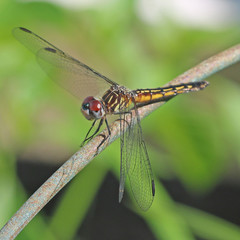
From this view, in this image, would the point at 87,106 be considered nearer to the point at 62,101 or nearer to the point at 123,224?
the point at 62,101

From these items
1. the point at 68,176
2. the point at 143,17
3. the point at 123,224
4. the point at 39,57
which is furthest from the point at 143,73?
the point at 123,224

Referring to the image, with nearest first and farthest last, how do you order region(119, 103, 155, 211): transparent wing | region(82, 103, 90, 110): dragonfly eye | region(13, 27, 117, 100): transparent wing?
region(119, 103, 155, 211): transparent wing
region(82, 103, 90, 110): dragonfly eye
region(13, 27, 117, 100): transparent wing

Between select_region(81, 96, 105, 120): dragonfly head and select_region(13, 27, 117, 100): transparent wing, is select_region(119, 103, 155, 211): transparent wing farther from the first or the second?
select_region(13, 27, 117, 100): transparent wing

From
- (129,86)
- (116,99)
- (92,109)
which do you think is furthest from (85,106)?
(129,86)

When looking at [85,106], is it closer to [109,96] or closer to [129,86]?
[109,96]

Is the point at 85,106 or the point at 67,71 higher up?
the point at 67,71

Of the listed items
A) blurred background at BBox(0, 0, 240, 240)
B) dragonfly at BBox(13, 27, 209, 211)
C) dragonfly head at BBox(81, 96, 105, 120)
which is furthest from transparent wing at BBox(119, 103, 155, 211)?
blurred background at BBox(0, 0, 240, 240)

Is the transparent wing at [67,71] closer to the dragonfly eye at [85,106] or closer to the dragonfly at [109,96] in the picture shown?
the dragonfly at [109,96]
